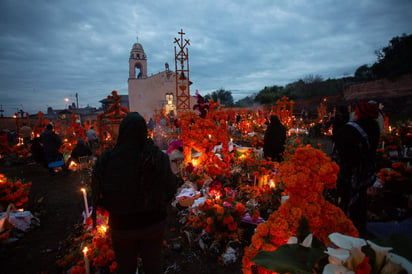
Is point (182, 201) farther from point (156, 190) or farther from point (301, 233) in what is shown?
point (301, 233)

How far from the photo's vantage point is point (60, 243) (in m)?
3.56

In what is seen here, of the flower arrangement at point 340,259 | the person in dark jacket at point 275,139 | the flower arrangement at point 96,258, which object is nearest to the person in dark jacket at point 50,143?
the flower arrangement at point 96,258

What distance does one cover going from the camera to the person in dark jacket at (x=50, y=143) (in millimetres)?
6859

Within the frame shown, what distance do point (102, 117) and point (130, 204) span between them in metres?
2.85

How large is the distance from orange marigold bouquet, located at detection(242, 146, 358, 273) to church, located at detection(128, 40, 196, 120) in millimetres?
29063

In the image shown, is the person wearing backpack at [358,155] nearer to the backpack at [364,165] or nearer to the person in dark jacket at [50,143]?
the backpack at [364,165]

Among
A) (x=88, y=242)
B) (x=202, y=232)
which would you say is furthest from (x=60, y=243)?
(x=202, y=232)

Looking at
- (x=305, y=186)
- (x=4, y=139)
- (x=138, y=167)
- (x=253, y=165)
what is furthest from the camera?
(x=4, y=139)

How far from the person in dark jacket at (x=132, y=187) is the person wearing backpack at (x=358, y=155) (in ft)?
8.66

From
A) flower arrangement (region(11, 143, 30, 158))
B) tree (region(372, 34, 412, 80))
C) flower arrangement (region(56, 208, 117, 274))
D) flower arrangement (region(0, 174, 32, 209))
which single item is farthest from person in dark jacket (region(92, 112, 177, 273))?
tree (region(372, 34, 412, 80))

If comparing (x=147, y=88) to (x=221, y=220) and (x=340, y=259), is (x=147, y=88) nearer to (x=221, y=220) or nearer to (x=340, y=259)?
(x=221, y=220)

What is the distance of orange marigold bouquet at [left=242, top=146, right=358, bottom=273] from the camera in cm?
140

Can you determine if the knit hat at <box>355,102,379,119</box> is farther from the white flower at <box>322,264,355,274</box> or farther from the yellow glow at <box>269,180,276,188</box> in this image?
the white flower at <box>322,264,355,274</box>

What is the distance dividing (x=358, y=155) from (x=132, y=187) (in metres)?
3.08
